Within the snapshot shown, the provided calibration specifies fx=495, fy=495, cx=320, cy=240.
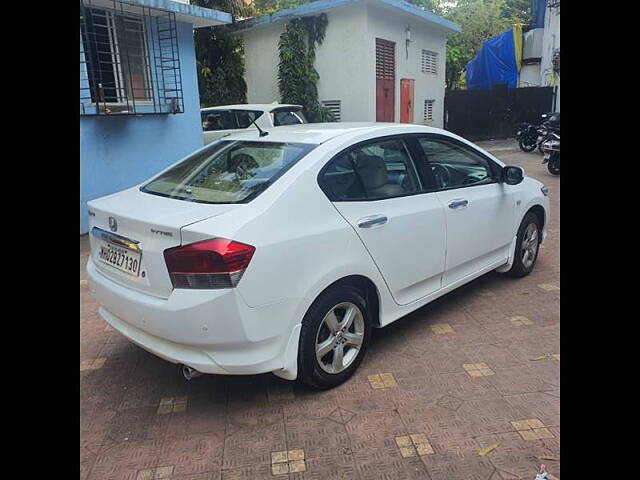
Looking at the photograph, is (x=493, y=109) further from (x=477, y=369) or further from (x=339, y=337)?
(x=339, y=337)

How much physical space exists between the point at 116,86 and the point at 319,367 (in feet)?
19.0

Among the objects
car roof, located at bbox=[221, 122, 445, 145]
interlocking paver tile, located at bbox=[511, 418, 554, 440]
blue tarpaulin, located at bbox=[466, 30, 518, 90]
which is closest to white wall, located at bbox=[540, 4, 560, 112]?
blue tarpaulin, located at bbox=[466, 30, 518, 90]

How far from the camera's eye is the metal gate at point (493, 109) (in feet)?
55.3

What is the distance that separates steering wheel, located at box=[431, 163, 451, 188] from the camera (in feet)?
11.6

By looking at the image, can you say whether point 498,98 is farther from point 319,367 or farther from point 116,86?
point 319,367

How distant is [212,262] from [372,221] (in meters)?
1.05

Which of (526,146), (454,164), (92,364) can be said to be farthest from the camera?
(526,146)

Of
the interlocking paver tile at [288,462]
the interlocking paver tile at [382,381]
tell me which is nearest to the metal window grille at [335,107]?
the interlocking paver tile at [382,381]

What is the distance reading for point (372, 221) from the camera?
2.93 m

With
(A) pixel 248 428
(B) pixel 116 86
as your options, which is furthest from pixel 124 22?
(A) pixel 248 428

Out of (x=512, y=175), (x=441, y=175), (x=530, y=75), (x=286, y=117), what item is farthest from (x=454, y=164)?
(x=530, y=75)

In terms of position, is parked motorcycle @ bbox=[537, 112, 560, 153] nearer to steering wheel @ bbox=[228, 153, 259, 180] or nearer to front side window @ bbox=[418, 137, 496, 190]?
front side window @ bbox=[418, 137, 496, 190]

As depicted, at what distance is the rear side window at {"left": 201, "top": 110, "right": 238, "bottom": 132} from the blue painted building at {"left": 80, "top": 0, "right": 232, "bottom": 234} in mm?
1687
